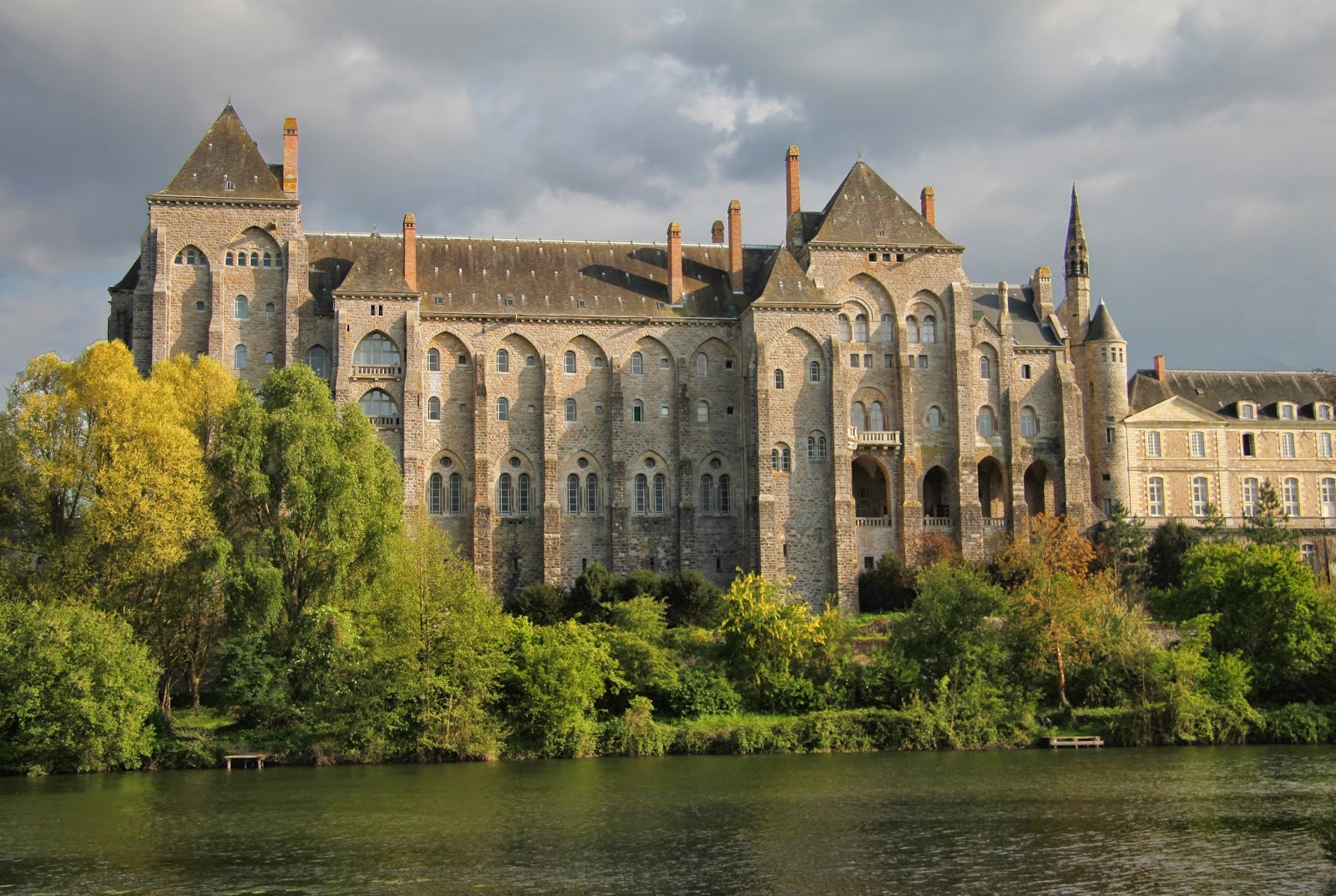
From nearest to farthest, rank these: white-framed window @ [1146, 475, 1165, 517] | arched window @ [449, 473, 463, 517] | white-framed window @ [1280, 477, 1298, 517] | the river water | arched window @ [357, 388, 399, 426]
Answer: the river water, arched window @ [357, 388, 399, 426], arched window @ [449, 473, 463, 517], white-framed window @ [1146, 475, 1165, 517], white-framed window @ [1280, 477, 1298, 517]

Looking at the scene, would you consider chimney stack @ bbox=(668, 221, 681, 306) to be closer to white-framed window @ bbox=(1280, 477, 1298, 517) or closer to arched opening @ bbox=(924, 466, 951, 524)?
arched opening @ bbox=(924, 466, 951, 524)

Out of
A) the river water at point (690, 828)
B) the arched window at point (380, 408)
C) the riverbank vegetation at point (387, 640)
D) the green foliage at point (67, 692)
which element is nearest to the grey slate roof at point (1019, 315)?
the riverbank vegetation at point (387, 640)

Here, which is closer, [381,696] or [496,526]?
[381,696]

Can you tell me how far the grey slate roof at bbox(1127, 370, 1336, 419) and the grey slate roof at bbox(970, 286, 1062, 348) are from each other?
559 cm

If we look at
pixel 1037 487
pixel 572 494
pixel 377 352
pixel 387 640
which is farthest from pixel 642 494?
pixel 387 640

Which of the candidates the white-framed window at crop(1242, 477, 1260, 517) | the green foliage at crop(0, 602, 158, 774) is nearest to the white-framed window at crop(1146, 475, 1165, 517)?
the white-framed window at crop(1242, 477, 1260, 517)

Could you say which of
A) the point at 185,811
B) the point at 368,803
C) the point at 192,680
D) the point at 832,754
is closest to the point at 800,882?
the point at 368,803

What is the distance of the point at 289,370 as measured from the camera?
4950 cm

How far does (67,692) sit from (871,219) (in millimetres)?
41639

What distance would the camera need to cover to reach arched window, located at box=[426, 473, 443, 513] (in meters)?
62.8

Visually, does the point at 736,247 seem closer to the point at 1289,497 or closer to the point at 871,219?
the point at 871,219

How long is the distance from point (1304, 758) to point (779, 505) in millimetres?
25544

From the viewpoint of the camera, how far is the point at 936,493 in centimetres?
6738

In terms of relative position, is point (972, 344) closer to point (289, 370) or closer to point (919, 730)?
point (919, 730)
